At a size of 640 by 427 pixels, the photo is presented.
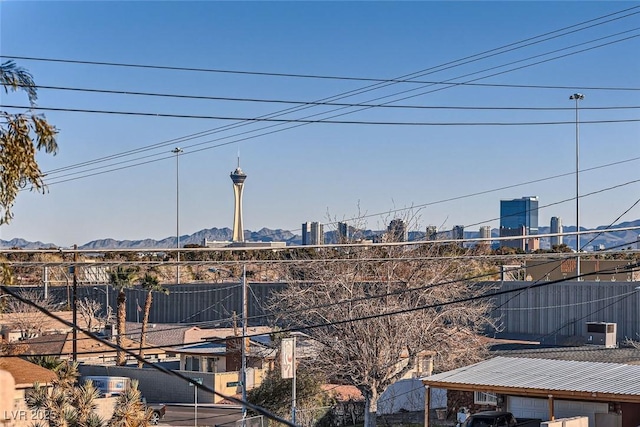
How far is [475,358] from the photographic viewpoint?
35.8 m

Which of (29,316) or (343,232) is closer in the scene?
(343,232)

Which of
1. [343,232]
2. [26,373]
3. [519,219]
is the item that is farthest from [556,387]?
[519,219]

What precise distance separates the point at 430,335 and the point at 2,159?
2484 centimetres

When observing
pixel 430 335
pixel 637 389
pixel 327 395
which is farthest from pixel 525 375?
pixel 327 395

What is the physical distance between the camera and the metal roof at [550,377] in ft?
80.3

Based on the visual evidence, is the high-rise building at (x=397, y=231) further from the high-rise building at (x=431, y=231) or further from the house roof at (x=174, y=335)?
the house roof at (x=174, y=335)

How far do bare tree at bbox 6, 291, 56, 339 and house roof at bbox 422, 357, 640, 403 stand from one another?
117ft

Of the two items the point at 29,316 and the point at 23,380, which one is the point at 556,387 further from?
the point at 29,316

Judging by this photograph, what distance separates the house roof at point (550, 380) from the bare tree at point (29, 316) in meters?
35.7

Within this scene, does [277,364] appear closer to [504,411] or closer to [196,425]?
[196,425]

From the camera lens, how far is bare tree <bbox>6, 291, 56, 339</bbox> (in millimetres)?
58594

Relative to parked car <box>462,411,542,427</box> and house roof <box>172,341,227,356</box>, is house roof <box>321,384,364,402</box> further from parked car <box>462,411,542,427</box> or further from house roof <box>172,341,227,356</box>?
parked car <box>462,411,542,427</box>

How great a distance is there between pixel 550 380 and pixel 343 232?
1444cm

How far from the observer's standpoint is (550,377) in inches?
1034
